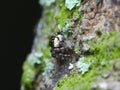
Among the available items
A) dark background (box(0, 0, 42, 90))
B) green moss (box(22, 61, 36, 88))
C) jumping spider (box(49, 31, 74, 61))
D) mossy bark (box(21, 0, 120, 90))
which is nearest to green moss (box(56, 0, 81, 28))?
mossy bark (box(21, 0, 120, 90))

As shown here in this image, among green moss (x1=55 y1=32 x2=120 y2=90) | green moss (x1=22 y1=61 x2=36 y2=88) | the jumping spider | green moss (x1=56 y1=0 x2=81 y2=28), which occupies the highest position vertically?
green moss (x1=22 y1=61 x2=36 y2=88)

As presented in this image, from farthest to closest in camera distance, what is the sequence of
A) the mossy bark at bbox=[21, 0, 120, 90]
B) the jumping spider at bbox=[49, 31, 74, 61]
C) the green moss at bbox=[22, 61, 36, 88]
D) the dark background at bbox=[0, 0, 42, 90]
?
the dark background at bbox=[0, 0, 42, 90] < the green moss at bbox=[22, 61, 36, 88] < the jumping spider at bbox=[49, 31, 74, 61] < the mossy bark at bbox=[21, 0, 120, 90]

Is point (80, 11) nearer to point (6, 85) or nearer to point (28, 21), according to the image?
point (28, 21)

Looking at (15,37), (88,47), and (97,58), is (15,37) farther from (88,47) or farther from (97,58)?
(97,58)

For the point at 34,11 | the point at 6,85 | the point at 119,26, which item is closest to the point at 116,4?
the point at 119,26

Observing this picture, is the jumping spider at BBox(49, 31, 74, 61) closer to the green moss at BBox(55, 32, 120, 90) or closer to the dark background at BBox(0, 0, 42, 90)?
the green moss at BBox(55, 32, 120, 90)

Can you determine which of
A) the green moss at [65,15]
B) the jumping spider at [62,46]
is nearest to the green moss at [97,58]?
the jumping spider at [62,46]
